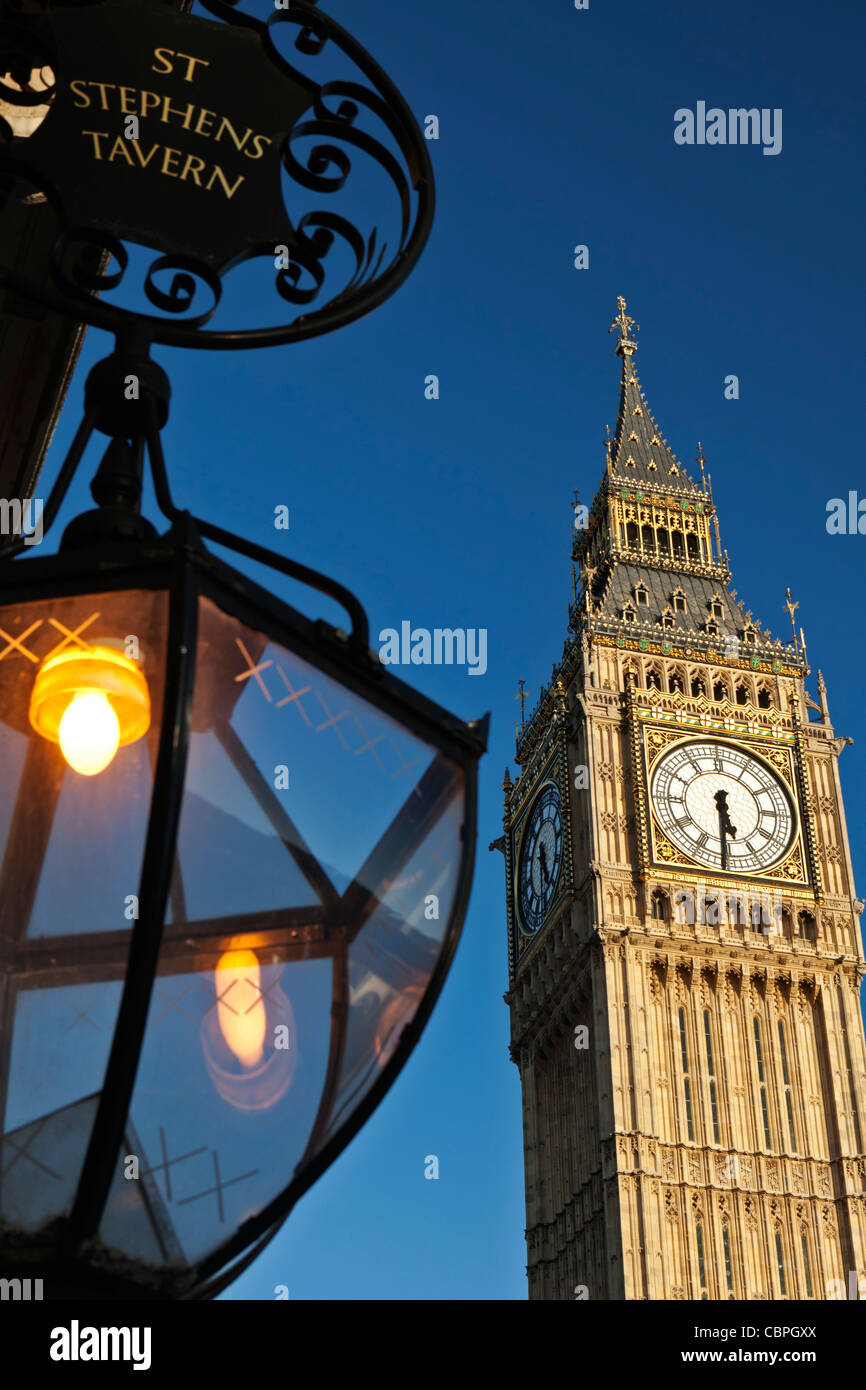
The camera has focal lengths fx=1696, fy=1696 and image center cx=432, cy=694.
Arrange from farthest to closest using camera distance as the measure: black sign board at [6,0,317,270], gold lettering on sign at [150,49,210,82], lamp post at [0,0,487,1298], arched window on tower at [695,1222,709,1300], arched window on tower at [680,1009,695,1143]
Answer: arched window on tower at [680,1009,695,1143] → arched window on tower at [695,1222,709,1300] → gold lettering on sign at [150,49,210,82] → black sign board at [6,0,317,270] → lamp post at [0,0,487,1298]

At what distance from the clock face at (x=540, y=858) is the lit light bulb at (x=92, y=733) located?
44.6m

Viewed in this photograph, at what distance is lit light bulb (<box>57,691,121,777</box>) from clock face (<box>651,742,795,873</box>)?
4301cm

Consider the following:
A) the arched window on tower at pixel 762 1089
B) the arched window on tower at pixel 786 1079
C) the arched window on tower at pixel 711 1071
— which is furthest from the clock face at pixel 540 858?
the arched window on tower at pixel 786 1079

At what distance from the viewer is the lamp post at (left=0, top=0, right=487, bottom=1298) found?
109 inches

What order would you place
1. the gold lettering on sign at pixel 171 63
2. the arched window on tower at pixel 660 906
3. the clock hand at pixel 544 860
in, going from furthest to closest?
the clock hand at pixel 544 860 < the arched window on tower at pixel 660 906 < the gold lettering on sign at pixel 171 63

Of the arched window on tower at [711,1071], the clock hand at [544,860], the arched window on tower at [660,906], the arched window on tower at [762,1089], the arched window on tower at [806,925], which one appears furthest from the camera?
the clock hand at [544,860]

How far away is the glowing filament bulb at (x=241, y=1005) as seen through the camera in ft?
9.74

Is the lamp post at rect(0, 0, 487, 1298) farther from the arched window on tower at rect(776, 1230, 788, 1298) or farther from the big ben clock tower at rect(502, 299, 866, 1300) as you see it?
the arched window on tower at rect(776, 1230, 788, 1298)

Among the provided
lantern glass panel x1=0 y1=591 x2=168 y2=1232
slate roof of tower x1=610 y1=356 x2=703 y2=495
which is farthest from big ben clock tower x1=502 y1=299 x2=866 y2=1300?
lantern glass panel x1=0 y1=591 x2=168 y2=1232

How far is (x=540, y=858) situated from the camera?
161 ft

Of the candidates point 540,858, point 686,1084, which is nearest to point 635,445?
point 540,858

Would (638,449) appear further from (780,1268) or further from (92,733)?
(92,733)

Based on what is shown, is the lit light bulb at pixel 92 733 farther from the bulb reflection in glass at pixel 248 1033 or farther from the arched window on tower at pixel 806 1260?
the arched window on tower at pixel 806 1260
